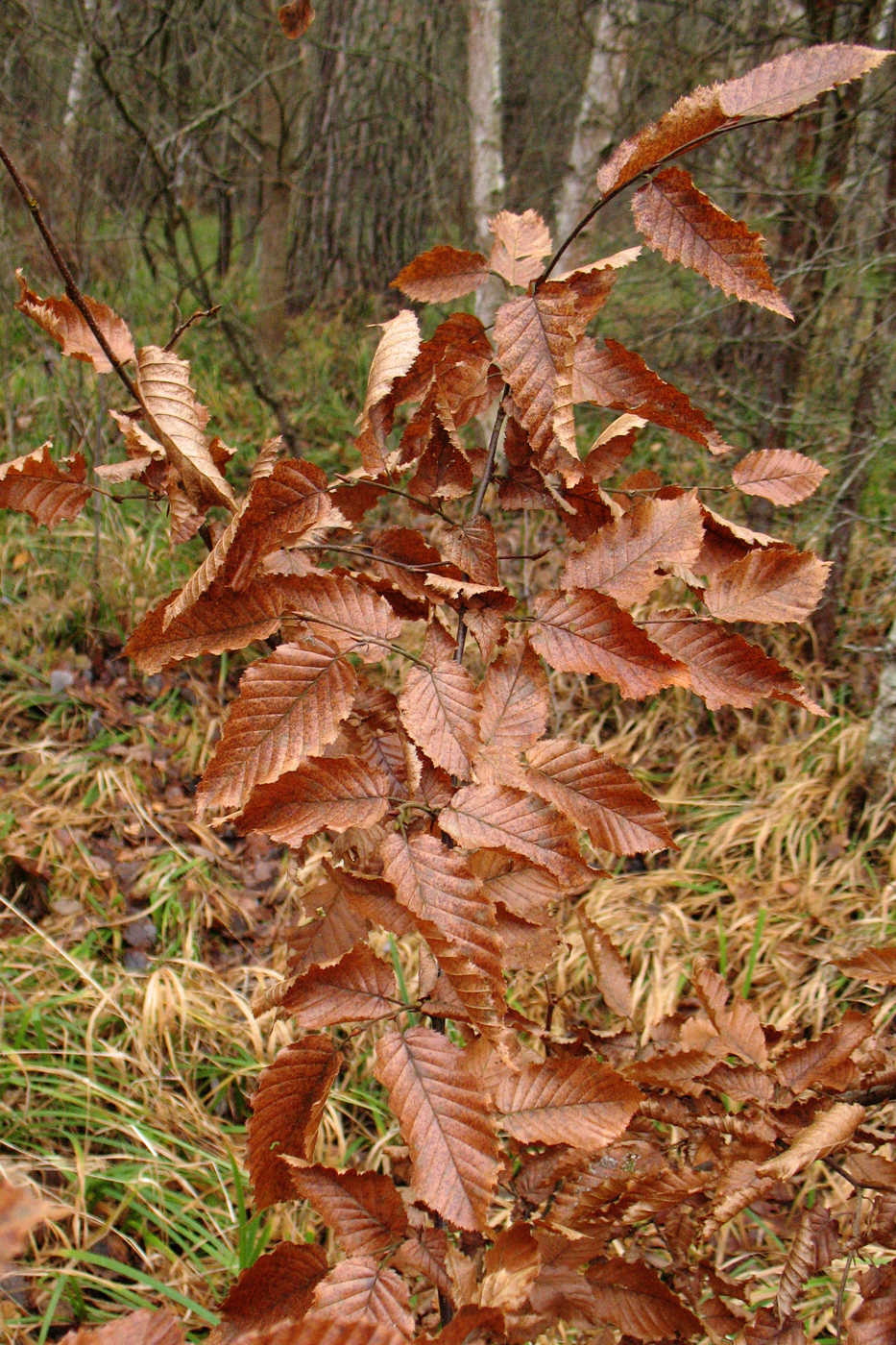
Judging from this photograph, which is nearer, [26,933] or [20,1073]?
[20,1073]

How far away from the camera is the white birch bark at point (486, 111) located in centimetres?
383

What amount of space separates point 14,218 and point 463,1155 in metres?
5.25

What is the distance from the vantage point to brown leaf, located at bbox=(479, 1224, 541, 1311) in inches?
28.4

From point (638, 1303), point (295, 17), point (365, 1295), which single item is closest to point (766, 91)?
point (295, 17)

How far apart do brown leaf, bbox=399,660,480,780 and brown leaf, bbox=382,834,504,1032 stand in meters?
0.07

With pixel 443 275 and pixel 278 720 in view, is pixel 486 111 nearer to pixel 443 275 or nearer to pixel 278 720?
pixel 443 275

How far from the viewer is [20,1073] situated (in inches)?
75.7

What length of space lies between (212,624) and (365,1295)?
549 millimetres

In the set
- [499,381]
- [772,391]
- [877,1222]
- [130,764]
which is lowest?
[130,764]

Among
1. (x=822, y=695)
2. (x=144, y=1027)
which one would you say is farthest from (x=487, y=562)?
(x=822, y=695)

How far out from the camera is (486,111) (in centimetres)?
394

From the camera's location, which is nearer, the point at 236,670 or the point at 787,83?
the point at 787,83

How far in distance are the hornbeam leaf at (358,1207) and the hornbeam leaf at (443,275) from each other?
2.55 ft

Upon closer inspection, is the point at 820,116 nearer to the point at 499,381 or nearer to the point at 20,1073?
the point at 499,381
